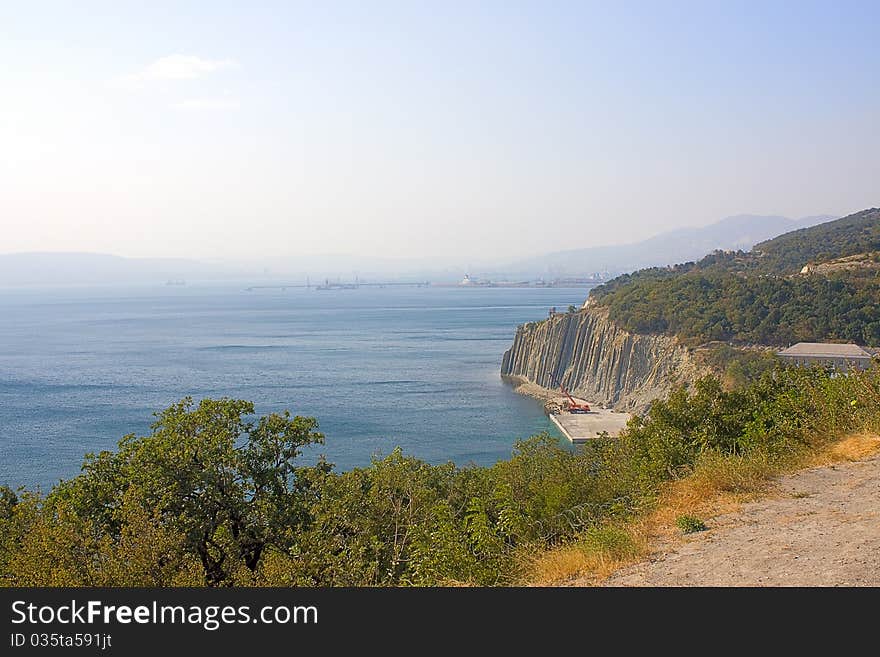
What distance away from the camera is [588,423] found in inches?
1667

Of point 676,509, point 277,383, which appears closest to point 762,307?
point 277,383

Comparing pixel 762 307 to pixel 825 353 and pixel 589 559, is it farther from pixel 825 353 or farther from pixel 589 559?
pixel 589 559

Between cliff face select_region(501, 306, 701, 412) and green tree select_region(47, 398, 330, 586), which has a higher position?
green tree select_region(47, 398, 330, 586)

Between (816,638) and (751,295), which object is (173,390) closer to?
(751,295)

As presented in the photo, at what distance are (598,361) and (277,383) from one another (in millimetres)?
23661

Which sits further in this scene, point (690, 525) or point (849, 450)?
point (849, 450)

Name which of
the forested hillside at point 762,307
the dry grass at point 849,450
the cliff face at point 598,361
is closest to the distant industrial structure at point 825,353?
the forested hillside at point 762,307

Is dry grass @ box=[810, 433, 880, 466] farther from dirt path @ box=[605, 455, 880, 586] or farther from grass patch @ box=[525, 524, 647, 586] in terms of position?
grass patch @ box=[525, 524, 647, 586]

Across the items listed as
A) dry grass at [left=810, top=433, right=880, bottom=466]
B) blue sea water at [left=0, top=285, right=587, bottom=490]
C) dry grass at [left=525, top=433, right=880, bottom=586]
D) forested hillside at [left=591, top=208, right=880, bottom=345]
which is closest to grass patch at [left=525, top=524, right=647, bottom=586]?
dry grass at [left=525, top=433, right=880, bottom=586]

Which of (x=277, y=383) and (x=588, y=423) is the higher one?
(x=277, y=383)

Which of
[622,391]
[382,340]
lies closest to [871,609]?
[622,391]

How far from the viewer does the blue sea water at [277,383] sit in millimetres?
Answer: 35469

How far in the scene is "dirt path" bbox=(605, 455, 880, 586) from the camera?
183 inches

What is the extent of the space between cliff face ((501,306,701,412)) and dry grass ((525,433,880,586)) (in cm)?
3428
